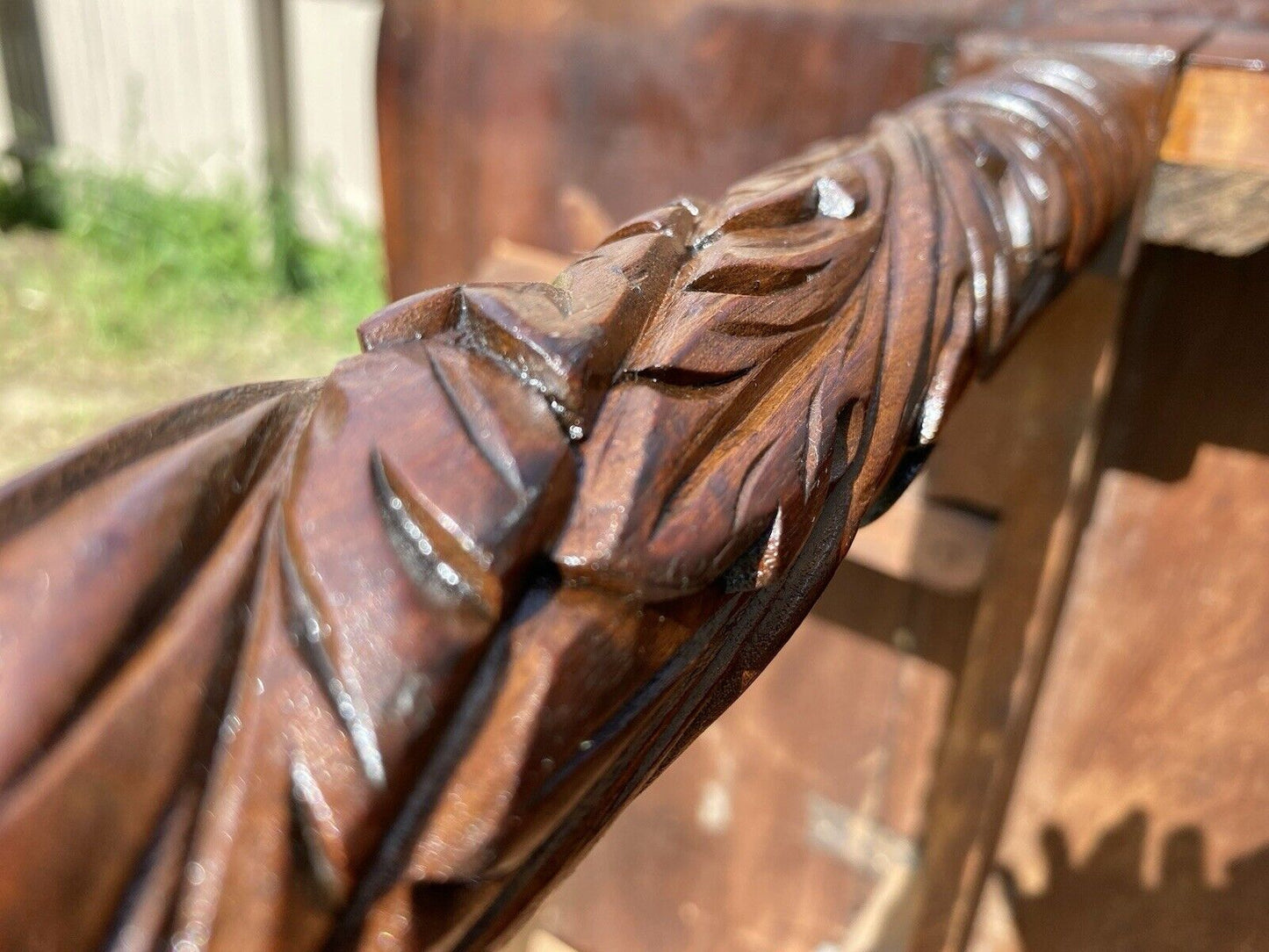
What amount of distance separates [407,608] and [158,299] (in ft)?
10.4

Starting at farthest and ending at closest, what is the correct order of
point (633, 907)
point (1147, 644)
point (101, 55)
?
point (101, 55), point (633, 907), point (1147, 644)

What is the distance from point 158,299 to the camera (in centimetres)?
308

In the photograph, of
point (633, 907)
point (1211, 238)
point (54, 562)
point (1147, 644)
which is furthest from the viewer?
point (633, 907)

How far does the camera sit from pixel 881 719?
1.12 metres

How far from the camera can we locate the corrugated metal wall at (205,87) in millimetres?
A: 3018

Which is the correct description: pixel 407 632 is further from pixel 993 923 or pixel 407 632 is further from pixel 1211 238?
pixel 993 923

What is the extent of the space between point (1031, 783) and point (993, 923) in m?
0.19

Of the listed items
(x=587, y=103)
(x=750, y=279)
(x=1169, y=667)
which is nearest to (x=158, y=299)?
(x=587, y=103)

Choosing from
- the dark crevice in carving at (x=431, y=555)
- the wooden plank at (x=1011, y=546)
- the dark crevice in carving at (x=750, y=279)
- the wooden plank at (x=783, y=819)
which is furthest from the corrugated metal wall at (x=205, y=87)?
the dark crevice in carving at (x=431, y=555)

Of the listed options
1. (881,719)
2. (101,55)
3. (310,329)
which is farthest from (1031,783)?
(101,55)

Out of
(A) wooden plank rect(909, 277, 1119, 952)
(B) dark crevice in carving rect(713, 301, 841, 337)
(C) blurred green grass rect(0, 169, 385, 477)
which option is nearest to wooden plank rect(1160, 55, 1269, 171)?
(A) wooden plank rect(909, 277, 1119, 952)

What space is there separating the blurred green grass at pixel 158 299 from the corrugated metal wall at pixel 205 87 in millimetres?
149

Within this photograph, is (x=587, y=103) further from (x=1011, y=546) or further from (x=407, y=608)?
(x=407, y=608)

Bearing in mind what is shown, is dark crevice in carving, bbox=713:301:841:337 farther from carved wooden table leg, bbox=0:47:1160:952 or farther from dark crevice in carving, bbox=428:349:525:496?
dark crevice in carving, bbox=428:349:525:496
